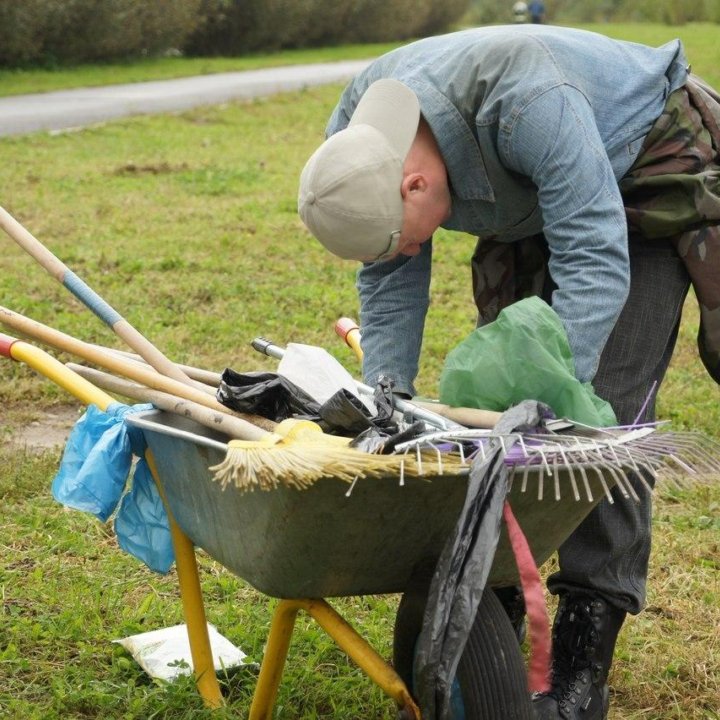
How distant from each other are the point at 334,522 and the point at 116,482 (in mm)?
556

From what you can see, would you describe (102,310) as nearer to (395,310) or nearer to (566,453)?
(395,310)

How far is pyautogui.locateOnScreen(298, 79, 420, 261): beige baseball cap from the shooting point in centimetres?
217

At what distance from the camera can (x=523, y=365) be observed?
2.11 metres

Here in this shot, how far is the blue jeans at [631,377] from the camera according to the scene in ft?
8.53

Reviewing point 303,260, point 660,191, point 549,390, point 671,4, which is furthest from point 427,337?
point 671,4

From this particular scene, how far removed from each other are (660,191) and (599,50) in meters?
0.30

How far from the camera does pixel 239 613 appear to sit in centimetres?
312

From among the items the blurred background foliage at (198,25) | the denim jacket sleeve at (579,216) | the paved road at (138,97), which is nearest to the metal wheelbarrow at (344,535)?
the denim jacket sleeve at (579,216)

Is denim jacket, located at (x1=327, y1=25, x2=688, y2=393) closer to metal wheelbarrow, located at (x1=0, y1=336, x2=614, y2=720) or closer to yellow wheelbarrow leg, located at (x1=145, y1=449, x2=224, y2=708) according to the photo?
metal wheelbarrow, located at (x1=0, y1=336, x2=614, y2=720)

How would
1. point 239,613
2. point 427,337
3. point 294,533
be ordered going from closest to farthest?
point 294,533 < point 239,613 < point 427,337

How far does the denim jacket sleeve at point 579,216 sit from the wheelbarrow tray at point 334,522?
294mm

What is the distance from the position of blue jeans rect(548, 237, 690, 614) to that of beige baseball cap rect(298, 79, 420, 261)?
1.98 ft

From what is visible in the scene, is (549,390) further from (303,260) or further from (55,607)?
(303,260)

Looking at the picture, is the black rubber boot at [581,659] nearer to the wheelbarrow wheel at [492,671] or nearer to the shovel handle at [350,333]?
the wheelbarrow wheel at [492,671]
